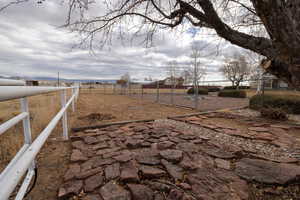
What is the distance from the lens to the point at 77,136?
2834mm

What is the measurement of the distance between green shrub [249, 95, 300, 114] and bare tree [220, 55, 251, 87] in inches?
765

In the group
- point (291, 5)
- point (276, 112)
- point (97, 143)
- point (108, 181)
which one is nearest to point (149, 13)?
point (291, 5)

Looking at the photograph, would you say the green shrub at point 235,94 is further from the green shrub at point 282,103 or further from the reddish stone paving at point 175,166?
the reddish stone paving at point 175,166

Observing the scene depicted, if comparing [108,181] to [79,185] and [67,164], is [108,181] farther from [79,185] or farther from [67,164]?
[67,164]

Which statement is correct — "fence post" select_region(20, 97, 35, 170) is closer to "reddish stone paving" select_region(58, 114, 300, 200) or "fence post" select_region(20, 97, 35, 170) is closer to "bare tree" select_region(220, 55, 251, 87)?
"reddish stone paving" select_region(58, 114, 300, 200)

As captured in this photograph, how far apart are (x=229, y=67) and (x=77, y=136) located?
103 feet

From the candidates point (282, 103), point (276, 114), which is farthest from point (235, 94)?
point (276, 114)

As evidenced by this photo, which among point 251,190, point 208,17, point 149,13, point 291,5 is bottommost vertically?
point 251,190

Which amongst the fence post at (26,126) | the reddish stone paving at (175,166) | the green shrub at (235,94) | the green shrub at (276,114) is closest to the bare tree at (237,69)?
the green shrub at (235,94)

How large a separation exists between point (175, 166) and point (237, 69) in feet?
98.4

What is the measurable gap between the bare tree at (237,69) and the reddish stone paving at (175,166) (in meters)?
24.3

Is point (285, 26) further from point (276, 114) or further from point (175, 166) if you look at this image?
point (276, 114)

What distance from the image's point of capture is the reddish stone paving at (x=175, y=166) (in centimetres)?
138

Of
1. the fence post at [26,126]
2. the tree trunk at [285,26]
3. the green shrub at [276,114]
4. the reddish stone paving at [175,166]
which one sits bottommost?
the reddish stone paving at [175,166]
